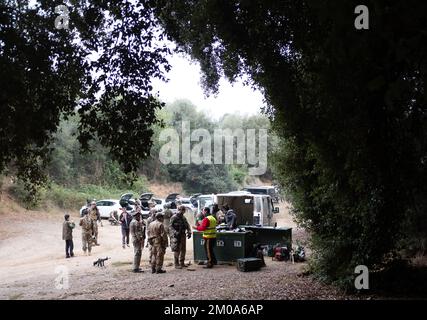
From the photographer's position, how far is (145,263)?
15836mm

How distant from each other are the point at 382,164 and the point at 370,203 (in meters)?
0.85

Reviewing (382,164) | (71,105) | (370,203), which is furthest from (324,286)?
(71,105)

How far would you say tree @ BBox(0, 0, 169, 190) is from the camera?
8484 millimetres

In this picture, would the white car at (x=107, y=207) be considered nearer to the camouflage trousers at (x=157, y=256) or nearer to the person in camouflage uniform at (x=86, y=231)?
the person in camouflage uniform at (x=86, y=231)

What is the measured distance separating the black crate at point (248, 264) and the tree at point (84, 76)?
569cm

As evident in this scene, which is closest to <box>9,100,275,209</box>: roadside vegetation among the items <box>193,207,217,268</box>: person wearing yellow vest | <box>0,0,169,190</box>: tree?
<box>193,207,217,268</box>: person wearing yellow vest

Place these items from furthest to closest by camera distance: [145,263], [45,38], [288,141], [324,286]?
[145,263]
[288,141]
[324,286]
[45,38]

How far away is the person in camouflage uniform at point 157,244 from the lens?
13.6 meters

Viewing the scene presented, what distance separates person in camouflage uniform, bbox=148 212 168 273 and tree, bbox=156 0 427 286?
469 centimetres

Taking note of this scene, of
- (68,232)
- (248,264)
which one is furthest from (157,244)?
(68,232)

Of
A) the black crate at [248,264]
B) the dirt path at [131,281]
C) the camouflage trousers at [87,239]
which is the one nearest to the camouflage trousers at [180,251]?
the dirt path at [131,281]

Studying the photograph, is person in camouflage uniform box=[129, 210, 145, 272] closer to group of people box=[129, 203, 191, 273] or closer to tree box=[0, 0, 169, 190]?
group of people box=[129, 203, 191, 273]

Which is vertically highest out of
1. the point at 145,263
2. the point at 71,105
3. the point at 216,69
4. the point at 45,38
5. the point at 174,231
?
the point at 216,69

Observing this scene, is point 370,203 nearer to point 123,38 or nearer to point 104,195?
point 123,38
